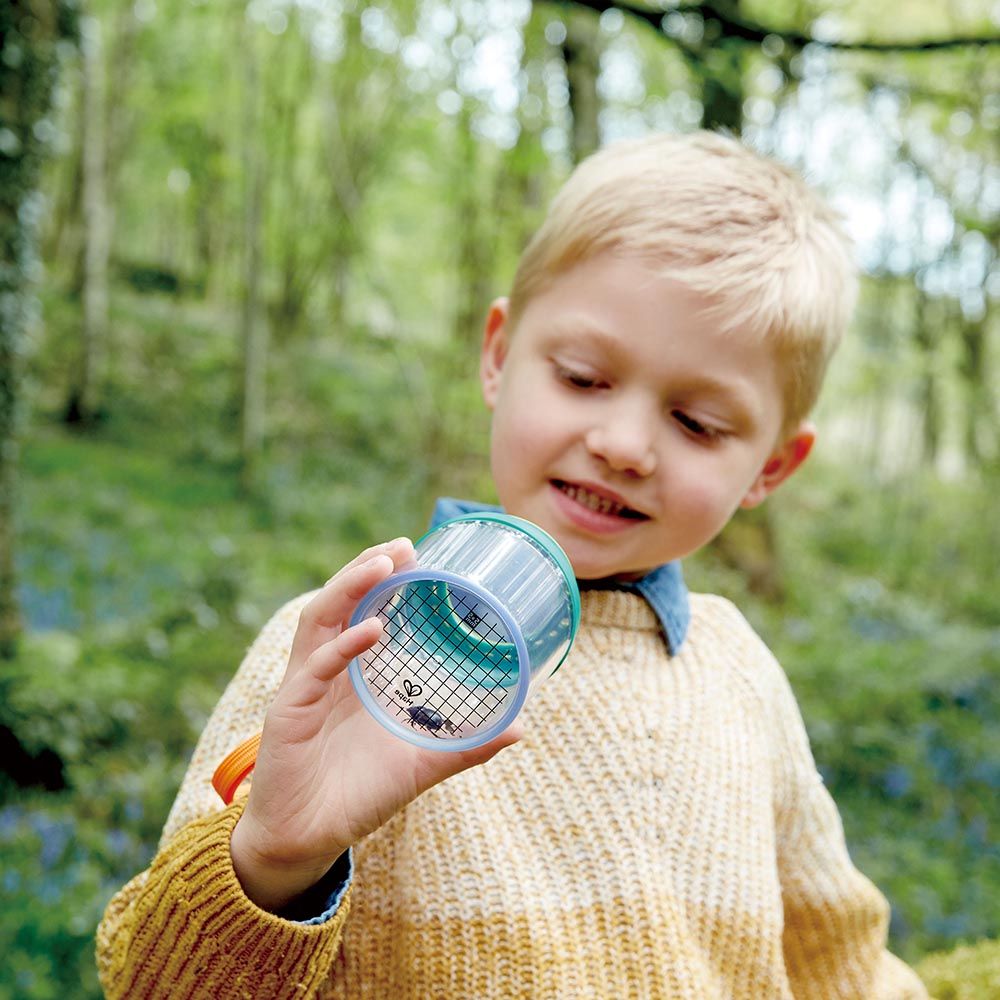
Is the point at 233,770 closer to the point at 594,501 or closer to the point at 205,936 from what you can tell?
the point at 205,936

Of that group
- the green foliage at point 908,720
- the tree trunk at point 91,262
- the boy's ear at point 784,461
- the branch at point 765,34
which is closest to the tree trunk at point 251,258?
the tree trunk at point 91,262

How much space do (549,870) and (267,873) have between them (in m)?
0.45

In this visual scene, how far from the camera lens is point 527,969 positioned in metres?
1.35

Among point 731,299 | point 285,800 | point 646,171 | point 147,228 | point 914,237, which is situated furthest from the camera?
point 147,228

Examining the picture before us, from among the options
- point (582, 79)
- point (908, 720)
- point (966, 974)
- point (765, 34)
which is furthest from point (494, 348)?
point (908, 720)

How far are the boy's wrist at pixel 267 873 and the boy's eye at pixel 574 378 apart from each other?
0.78 metres

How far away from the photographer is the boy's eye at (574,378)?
4.99ft

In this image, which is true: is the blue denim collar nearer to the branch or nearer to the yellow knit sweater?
the yellow knit sweater

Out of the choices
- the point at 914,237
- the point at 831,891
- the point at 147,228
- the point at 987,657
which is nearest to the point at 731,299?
the point at 831,891

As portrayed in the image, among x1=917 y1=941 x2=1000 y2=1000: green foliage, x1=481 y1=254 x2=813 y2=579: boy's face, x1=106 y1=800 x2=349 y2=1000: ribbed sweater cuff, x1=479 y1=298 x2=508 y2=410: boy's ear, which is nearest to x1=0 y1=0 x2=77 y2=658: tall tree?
x1=479 y1=298 x2=508 y2=410: boy's ear

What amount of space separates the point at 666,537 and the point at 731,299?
0.38m

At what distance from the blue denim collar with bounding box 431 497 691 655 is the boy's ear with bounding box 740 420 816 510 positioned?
0.21 metres

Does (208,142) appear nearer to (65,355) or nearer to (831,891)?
(65,355)

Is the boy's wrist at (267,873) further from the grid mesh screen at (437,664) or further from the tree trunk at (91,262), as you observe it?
the tree trunk at (91,262)
